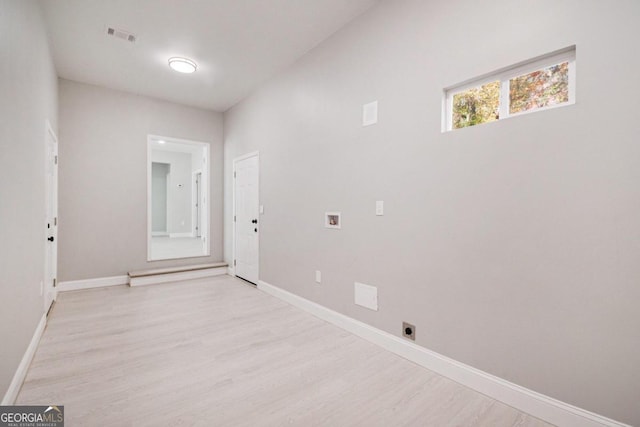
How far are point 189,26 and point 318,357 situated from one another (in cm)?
350

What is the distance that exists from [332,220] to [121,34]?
310 cm

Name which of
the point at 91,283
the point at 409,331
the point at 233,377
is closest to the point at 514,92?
the point at 409,331

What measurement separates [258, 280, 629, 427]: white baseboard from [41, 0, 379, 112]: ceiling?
3.08 meters

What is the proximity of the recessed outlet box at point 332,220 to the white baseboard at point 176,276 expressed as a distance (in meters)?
3.13

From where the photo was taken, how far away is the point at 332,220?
321cm

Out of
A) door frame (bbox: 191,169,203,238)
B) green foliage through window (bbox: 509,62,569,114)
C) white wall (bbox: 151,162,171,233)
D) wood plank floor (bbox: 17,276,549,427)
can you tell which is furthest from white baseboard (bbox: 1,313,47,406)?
white wall (bbox: 151,162,171,233)

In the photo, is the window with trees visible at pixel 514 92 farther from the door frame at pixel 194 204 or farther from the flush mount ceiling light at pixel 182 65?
the door frame at pixel 194 204

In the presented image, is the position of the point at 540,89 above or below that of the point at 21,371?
above

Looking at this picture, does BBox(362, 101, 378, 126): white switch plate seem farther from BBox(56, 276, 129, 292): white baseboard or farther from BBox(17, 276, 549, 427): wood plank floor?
BBox(56, 276, 129, 292): white baseboard

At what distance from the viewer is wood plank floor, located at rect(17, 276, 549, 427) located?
171 centimetres

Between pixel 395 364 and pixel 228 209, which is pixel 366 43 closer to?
pixel 395 364

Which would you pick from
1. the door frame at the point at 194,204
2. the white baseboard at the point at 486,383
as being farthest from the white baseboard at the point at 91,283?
the door frame at the point at 194,204

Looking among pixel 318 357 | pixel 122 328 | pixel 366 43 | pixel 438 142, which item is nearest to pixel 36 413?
pixel 122 328

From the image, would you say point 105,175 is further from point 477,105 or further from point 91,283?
point 477,105
